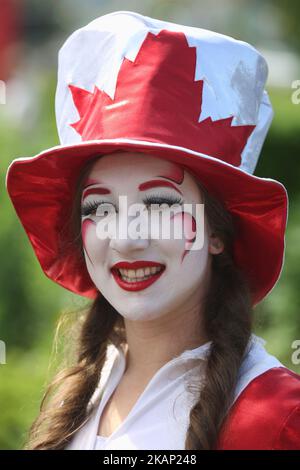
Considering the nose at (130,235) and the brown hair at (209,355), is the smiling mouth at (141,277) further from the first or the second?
the brown hair at (209,355)

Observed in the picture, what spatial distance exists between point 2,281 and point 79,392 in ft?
12.9

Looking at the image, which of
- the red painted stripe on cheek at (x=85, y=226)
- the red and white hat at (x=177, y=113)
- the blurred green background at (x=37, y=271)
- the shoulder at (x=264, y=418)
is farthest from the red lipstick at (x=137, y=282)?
the blurred green background at (x=37, y=271)

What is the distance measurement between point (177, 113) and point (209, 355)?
66cm

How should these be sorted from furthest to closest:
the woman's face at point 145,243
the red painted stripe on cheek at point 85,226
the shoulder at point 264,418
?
the red painted stripe on cheek at point 85,226 < the woman's face at point 145,243 < the shoulder at point 264,418

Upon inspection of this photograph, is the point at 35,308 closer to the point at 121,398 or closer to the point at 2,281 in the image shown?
the point at 2,281

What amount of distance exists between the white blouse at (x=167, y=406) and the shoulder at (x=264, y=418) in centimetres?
5

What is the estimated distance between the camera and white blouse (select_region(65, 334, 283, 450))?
2621 millimetres

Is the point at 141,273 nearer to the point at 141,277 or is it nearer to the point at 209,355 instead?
the point at 141,277

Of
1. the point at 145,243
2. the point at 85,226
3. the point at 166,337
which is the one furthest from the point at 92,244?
the point at 166,337

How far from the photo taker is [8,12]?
16469 mm

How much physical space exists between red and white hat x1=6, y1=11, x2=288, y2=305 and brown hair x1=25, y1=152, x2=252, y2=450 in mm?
71

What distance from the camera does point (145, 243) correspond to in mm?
2646

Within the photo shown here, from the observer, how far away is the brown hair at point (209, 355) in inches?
101

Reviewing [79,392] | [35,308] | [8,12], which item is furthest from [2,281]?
[8,12]
